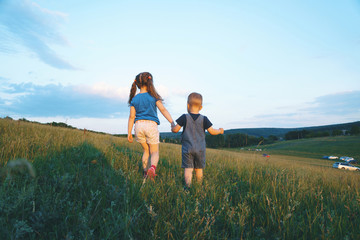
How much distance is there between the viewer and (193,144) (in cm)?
385

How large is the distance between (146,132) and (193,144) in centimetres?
112

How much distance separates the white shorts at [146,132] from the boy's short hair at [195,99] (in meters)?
1.01

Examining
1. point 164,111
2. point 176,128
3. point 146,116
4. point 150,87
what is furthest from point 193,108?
point 150,87

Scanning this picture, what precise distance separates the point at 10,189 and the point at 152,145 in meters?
2.49

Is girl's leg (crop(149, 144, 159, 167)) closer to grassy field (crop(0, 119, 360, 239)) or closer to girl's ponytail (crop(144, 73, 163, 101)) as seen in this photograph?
grassy field (crop(0, 119, 360, 239))

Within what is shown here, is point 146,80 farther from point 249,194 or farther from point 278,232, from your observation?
point 278,232

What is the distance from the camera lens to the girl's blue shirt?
4.35m

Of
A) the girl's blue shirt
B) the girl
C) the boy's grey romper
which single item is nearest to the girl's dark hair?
the girl

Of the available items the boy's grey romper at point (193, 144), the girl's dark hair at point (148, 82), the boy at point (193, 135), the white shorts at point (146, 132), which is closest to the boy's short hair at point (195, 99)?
the boy at point (193, 135)

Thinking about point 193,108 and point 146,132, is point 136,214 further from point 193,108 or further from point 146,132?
point 193,108

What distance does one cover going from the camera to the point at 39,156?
137 inches

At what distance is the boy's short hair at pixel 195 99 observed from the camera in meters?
4.03

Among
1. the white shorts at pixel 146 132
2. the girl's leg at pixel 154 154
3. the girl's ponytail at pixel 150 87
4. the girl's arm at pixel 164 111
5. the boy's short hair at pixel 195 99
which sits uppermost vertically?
the girl's ponytail at pixel 150 87

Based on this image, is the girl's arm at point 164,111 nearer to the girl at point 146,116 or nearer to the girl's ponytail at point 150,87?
the girl at point 146,116
